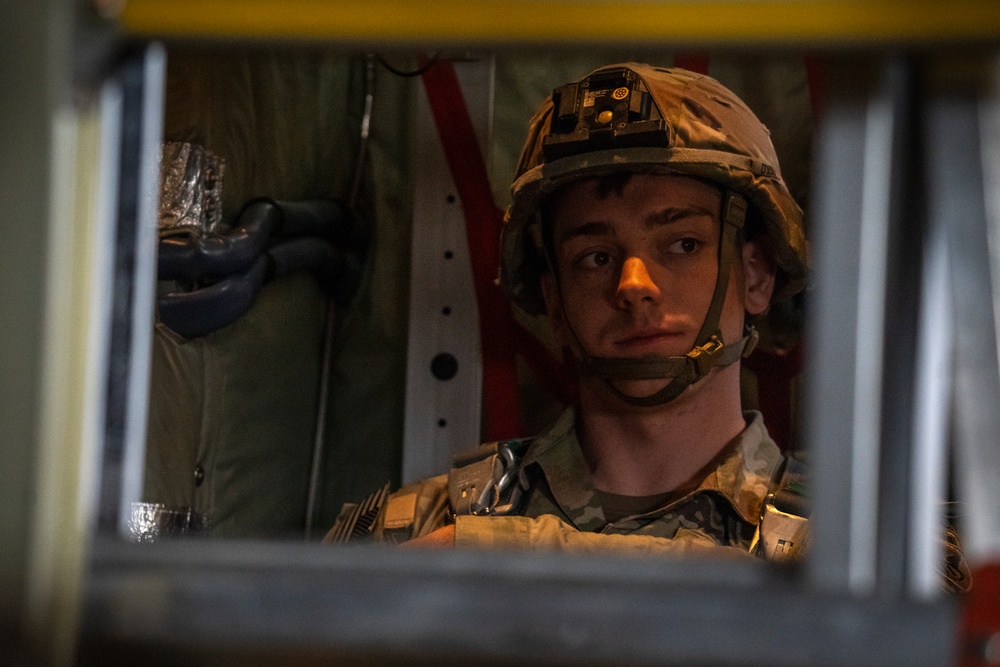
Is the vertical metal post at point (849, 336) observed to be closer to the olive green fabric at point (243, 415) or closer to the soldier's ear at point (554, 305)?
the soldier's ear at point (554, 305)

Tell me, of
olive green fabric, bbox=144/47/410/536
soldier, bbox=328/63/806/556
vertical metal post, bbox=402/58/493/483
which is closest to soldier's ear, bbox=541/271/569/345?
soldier, bbox=328/63/806/556

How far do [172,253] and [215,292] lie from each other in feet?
0.43

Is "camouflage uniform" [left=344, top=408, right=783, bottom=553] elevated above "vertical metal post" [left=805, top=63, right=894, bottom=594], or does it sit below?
below

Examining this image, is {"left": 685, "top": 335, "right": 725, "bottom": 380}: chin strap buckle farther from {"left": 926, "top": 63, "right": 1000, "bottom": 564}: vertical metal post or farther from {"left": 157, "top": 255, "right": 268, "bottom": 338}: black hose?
{"left": 926, "top": 63, "right": 1000, "bottom": 564}: vertical metal post

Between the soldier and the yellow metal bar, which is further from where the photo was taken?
the soldier

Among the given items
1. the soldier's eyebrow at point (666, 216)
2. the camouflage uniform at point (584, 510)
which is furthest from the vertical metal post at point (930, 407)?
the soldier's eyebrow at point (666, 216)

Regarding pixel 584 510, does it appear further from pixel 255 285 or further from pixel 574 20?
pixel 574 20

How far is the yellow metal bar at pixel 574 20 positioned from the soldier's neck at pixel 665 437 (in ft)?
5.16

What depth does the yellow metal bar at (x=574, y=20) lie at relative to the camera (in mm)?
669

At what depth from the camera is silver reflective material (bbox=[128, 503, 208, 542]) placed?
7.02ft

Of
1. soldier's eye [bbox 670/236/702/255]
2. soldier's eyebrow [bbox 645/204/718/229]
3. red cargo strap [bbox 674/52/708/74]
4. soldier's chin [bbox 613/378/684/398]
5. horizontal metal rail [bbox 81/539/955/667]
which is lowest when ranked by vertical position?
horizontal metal rail [bbox 81/539/955/667]

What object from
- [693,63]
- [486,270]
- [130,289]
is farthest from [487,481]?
[130,289]

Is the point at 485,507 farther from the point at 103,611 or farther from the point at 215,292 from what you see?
the point at 103,611

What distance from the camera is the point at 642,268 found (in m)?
2.14
